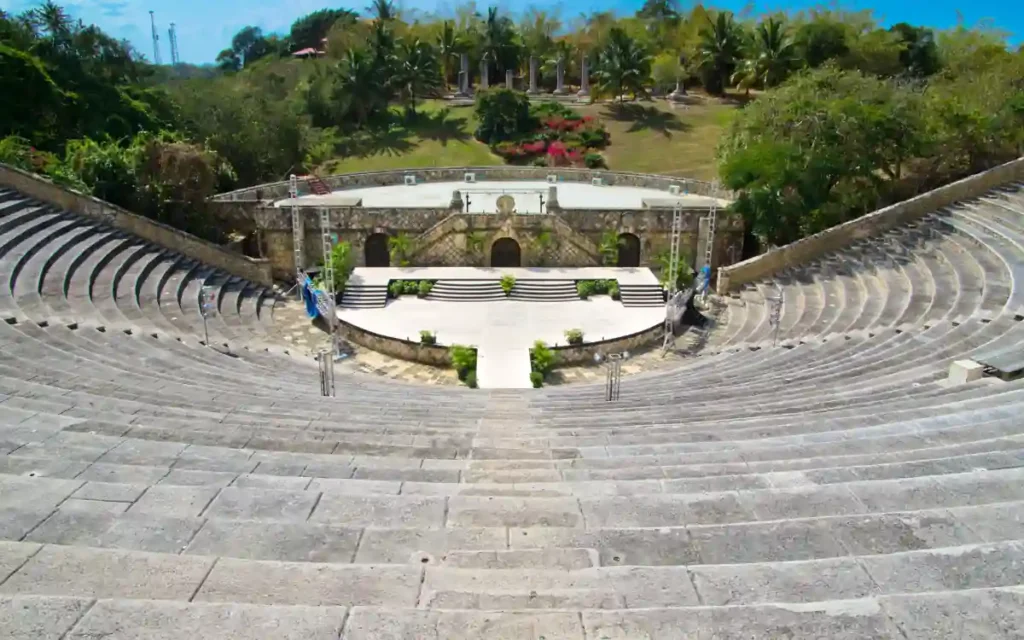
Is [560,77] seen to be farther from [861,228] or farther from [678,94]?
[861,228]

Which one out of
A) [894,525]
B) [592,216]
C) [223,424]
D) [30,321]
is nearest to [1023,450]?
[894,525]

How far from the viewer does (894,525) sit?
4.66 meters

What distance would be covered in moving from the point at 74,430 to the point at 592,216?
81.5 ft

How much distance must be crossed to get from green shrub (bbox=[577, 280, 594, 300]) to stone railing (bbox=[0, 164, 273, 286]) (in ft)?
42.1

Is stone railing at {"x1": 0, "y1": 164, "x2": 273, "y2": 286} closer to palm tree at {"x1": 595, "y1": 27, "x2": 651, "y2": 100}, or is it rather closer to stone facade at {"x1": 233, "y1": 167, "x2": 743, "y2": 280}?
stone facade at {"x1": 233, "y1": 167, "x2": 743, "y2": 280}

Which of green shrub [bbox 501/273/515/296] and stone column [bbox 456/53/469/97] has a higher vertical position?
stone column [bbox 456/53/469/97]

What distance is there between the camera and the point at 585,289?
90.0 feet

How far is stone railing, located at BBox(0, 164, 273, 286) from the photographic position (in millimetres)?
24078

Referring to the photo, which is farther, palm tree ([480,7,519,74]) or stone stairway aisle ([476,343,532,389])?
palm tree ([480,7,519,74])

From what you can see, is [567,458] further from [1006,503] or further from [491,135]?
[491,135]

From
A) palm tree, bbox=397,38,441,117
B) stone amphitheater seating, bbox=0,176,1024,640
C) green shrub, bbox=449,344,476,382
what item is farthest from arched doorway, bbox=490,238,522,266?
palm tree, bbox=397,38,441,117

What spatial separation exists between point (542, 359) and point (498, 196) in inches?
602

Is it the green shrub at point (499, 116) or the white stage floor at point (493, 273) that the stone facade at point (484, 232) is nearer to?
the white stage floor at point (493, 273)

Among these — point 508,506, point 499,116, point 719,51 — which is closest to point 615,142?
point 499,116
